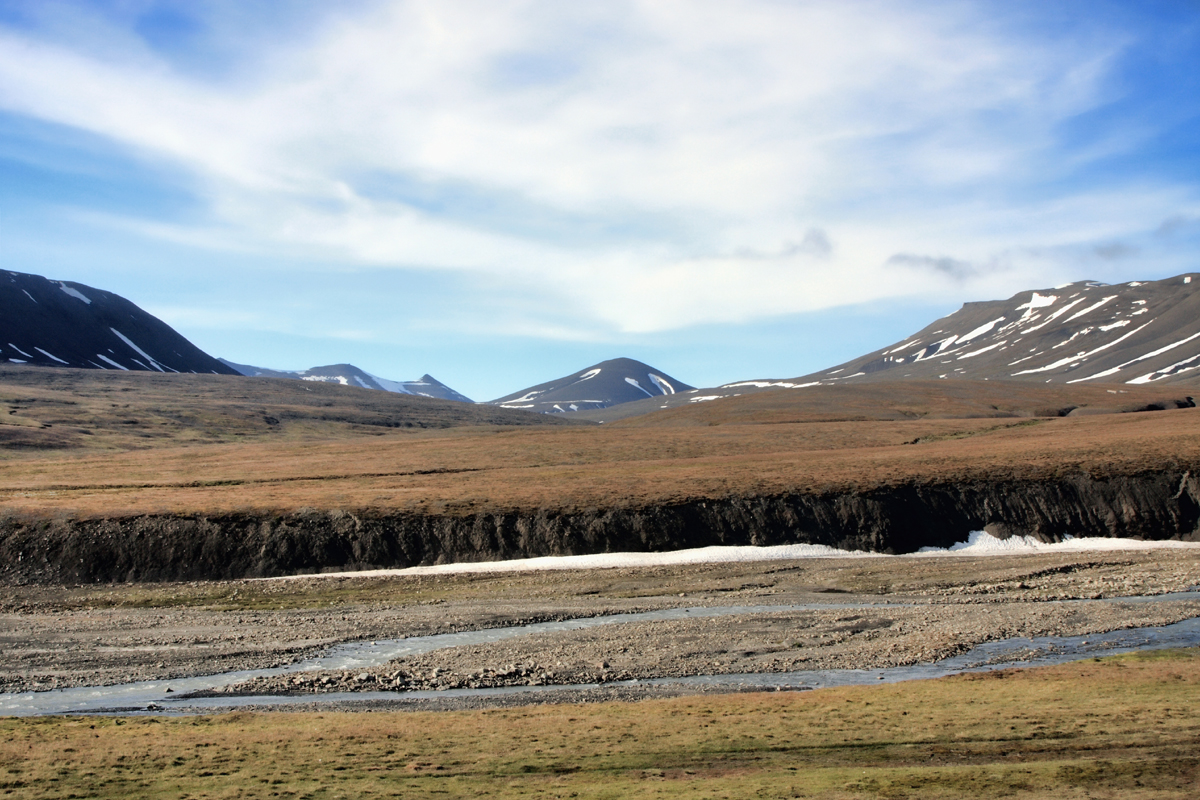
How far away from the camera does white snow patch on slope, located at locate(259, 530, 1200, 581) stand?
190ft

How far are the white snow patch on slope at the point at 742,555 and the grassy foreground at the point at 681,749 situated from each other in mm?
31116

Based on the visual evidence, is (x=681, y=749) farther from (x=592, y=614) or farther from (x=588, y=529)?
(x=588, y=529)

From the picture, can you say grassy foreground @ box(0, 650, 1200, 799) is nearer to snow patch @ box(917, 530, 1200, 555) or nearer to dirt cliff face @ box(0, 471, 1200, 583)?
dirt cliff face @ box(0, 471, 1200, 583)

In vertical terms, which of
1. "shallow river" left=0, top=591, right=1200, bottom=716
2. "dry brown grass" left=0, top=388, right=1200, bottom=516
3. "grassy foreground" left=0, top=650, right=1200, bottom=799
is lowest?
"shallow river" left=0, top=591, right=1200, bottom=716

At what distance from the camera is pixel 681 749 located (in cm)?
2211

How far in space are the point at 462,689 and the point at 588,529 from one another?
32108mm

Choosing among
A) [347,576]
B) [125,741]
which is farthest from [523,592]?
[125,741]

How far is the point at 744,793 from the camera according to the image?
1841cm

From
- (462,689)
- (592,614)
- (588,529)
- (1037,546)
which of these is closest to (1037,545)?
(1037,546)

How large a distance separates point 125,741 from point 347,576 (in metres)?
33.6

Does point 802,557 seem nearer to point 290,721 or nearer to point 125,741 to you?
point 290,721

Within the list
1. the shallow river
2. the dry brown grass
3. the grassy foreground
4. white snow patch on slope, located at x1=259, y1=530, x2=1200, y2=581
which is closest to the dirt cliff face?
white snow patch on slope, located at x1=259, y1=530, x2=1200, y2=581

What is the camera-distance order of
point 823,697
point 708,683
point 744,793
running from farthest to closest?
point 708,683 < point 823,697 < point 744,793

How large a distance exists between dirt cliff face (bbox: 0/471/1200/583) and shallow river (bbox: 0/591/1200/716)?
2057 centimetres
